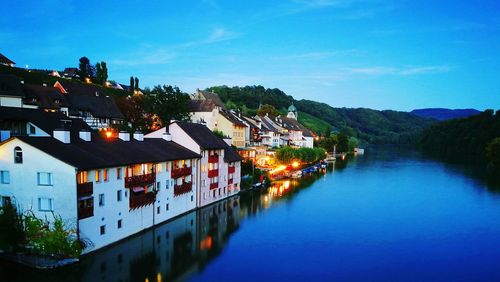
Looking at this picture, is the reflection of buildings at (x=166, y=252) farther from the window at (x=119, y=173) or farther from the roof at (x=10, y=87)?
the roof at (x=10, y=87)

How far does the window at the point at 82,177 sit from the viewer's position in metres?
29.6

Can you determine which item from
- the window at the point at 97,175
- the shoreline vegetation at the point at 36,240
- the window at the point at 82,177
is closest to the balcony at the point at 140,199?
the window at the point at 97,175

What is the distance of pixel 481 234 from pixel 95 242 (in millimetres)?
39933

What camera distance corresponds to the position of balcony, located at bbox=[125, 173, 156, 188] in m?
35.7

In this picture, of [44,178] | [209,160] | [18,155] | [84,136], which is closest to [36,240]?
[44,178]

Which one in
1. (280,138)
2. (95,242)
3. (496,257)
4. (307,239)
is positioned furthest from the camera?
(280,138)

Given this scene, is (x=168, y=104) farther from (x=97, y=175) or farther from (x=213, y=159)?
(x=97, y=175)

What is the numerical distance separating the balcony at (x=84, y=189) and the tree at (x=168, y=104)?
163 ft

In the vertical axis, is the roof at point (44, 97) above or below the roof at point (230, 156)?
above

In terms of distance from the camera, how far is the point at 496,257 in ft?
120

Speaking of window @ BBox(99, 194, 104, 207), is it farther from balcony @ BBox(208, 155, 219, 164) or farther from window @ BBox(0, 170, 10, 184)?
balcony @ BBox(208, 155, 219, 164)

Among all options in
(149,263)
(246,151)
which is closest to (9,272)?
(149,263)

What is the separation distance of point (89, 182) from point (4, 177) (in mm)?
6569

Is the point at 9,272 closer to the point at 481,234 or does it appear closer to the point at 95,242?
the point at 95,242
